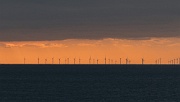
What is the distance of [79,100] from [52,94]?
16.7 meters

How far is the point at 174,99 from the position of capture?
433 feet

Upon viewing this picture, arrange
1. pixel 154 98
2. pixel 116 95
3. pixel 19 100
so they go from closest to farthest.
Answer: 1. pixel 19 100
2. pixel 154 98
3. pixel 116 95

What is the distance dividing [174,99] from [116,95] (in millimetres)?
16282

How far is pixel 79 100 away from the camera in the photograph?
12838cm

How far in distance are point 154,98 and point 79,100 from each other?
17.0m

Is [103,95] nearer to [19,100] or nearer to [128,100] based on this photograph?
[128,100]

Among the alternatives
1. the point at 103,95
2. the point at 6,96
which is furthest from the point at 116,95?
the point at 6,96

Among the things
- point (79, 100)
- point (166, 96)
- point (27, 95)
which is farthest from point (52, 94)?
point (166, 96)

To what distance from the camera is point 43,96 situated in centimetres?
13725

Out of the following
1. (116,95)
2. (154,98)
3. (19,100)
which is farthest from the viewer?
(116,95)

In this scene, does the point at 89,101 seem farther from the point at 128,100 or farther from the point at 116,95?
the point at 116,95

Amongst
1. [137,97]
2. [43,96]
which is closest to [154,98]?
[137,97]

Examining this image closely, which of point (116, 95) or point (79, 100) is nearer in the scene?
point (79, 100)

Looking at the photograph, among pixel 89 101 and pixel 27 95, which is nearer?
pixel 89 101
